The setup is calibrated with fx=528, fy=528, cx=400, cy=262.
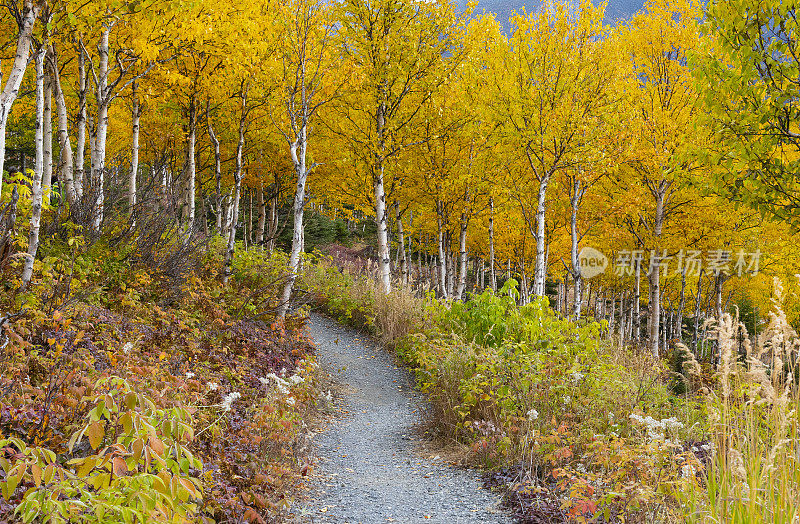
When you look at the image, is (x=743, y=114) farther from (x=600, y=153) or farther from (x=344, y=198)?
(x=344, y=198)

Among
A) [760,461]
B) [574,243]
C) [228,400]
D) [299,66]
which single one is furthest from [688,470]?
[574,243]

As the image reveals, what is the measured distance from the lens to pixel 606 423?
4.80 metres

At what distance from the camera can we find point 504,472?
4.56 meters

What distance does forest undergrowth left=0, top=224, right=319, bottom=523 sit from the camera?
1.69 meters

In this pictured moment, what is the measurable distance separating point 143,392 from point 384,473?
2.53 metres

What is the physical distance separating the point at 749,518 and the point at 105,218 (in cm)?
802

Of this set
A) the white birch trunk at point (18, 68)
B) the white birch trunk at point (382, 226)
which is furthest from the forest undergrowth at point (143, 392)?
the white birch trunk at point (382, 226)

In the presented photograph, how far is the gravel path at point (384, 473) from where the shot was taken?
404cm

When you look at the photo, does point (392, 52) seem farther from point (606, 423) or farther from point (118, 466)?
point (118, 466)

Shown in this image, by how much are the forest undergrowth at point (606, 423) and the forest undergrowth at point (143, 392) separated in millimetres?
1737

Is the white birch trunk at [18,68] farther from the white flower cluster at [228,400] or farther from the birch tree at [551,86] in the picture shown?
the birch tree at [551,86]

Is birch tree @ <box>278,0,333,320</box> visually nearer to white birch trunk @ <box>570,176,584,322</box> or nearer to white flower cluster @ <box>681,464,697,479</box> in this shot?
white flower cluster @ <box>681,464,697,479</box>

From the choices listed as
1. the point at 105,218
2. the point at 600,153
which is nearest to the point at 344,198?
the point at 600,153

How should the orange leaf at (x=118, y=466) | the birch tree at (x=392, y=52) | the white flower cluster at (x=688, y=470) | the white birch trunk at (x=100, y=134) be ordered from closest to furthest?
the orange leaf at (x=118, y=466) → the white flower cluster at (x=688, y=470) → the white birch trunk at (x=100, y=134) → the birch tree at (x=392, y=52)
